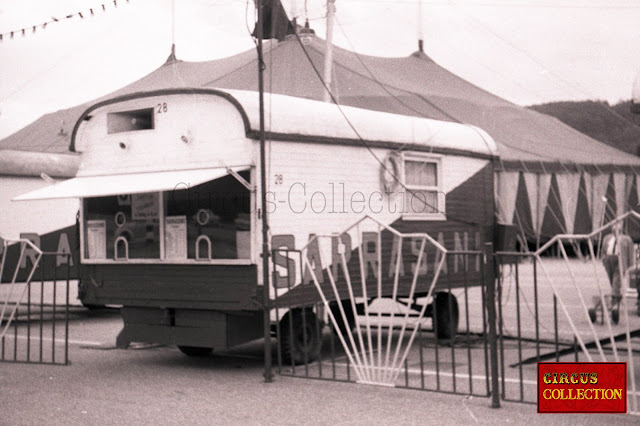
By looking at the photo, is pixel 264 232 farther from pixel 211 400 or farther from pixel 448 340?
pixel 448 340

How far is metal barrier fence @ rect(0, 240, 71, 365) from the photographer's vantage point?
35.1 feet

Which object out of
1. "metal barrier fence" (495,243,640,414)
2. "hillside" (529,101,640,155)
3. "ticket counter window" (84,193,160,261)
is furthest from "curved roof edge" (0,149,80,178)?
"hillside" (529,101,640,155)

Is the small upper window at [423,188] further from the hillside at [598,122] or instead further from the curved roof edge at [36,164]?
the curved roof edge at [36,164]

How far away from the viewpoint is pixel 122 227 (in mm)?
11125

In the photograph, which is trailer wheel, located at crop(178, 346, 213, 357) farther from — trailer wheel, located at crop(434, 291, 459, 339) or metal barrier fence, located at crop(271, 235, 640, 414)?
trailer wheel, located at crop(434, 291, 459, 339)

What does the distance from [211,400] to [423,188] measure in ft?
16.3

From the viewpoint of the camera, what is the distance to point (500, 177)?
14.1 metres

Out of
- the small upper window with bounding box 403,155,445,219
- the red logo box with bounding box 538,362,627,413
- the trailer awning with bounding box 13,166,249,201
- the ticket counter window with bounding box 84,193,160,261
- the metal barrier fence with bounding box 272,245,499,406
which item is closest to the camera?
the red logo box with bounding box 538,362,627,413

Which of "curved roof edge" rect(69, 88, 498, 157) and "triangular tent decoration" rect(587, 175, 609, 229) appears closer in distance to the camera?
"curved roof edge" rect(69, 88, 498, 157)

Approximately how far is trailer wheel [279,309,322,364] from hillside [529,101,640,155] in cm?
763

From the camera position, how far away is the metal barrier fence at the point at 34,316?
1070 centimetres

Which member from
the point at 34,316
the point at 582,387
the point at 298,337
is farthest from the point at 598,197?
the point at 34,316

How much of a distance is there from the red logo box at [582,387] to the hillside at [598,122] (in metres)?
9.95

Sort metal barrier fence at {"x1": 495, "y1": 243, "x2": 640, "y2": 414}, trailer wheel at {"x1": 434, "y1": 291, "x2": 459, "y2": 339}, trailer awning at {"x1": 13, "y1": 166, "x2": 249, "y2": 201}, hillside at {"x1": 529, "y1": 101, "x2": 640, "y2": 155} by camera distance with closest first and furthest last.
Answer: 1. metal barrier fence at {"x1": 495, "y1": 243, "x2": 640, "y2": 414}
2. trailer awning at {"x1": 13, "y1": 166, "x2": 249, "y2": 201}
3. trailer wheel at {"x1": 434, "y1": 291, "x2": 459, "y2": 339}
4. hillside at {"x1": 529, "y1": 101, "x2": 640, "y2": 155}
